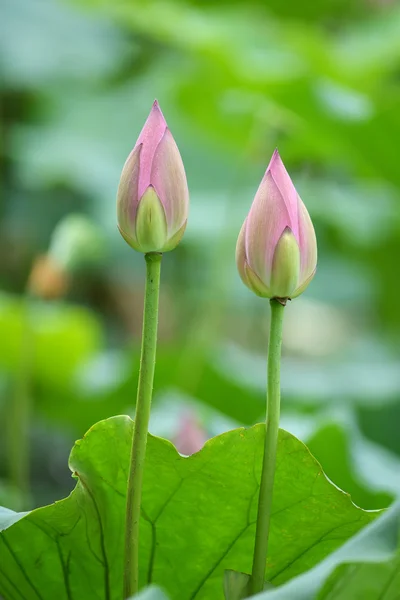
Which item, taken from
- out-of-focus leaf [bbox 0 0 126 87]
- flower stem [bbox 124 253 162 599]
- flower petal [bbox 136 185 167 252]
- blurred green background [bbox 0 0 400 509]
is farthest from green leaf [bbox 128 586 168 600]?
out-of-focus leaf [bbox 0 0 126 87]

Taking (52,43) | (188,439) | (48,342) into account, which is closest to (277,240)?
(188,439)

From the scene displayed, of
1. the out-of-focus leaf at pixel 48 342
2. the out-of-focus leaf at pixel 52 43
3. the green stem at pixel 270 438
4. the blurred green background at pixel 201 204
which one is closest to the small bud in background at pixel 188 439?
the blurred green background at pixel 201 204

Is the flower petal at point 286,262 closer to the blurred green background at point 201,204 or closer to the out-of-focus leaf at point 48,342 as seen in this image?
the blurred green background at point 201,204

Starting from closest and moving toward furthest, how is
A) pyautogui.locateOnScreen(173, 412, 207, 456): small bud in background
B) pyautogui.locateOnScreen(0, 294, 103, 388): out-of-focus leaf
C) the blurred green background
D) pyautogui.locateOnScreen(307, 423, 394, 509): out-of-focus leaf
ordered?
pyautogui.locateOnScreen(173, 412, 207, 456): small bud in background
pyautogui.locateOnScreen(307, 423, 394, 509): out-of-focus leaf
the blurred green background
pyautogui.locateOnScreen(0, 294, 103, 388): out-of-focus leaf

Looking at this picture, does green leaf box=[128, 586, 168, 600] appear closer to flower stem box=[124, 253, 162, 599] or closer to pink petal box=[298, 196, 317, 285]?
flower stem box=[124, 253, 162, 599]

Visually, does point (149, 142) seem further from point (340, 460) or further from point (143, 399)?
point (340, 460)

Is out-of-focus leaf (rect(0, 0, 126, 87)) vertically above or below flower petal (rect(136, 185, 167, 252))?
above

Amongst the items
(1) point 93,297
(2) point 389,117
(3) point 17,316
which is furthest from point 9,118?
(2) point 389,117

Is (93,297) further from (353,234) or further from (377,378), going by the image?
(377,378)
